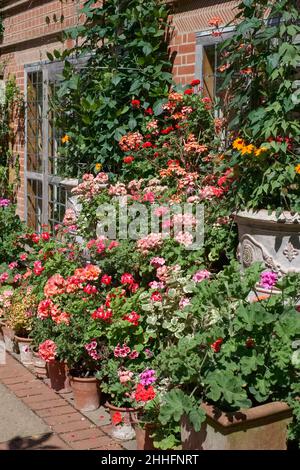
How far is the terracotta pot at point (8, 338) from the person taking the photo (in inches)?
233

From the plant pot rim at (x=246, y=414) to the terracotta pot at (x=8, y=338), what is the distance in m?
2.90

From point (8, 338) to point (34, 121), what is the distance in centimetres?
428

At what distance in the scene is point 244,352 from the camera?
11.3 ft

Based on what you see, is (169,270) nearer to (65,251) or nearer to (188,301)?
(188,301)

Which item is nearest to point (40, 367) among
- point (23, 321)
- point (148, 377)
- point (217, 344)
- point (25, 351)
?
point (25, 351)

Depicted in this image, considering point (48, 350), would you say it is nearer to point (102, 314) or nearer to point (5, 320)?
point (102, 314)

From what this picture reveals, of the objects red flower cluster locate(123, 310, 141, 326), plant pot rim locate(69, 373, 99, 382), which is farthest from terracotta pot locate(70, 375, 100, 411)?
red flower cluster locate(123, 310, 141, 326)

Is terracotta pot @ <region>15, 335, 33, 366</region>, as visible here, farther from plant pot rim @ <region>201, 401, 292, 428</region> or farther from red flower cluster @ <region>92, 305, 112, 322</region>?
plant pot rim @ <region>201, 401, 292, 428</region>

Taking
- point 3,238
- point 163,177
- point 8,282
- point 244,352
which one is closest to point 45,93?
point 3,238

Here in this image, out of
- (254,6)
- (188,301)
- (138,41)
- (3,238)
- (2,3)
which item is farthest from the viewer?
(2,3)

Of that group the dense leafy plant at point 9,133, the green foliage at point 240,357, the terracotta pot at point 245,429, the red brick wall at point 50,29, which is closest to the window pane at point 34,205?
the red brick wall at point 50,29

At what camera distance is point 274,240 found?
452 cm

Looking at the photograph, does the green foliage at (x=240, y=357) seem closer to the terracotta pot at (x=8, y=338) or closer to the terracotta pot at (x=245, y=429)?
the terracotta pot at (x=245, y=429)

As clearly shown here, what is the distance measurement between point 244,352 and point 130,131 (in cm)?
Result: 337
